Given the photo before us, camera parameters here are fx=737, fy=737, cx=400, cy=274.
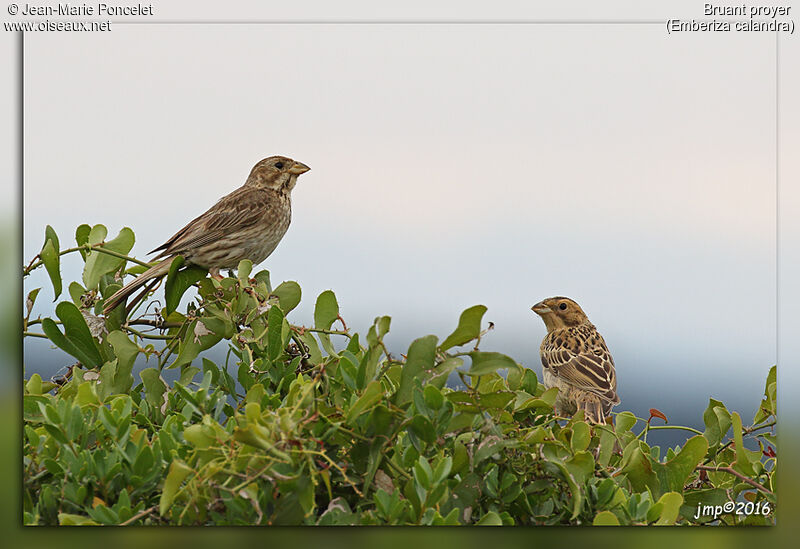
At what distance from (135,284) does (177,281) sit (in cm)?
21

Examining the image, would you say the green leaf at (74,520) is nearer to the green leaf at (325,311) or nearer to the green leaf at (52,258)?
the green leaf at (325,311)

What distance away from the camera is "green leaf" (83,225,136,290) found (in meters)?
2.05

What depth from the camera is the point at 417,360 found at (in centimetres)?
130

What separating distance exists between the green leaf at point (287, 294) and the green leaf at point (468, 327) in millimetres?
726

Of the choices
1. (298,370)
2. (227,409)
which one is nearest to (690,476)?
(298,370)

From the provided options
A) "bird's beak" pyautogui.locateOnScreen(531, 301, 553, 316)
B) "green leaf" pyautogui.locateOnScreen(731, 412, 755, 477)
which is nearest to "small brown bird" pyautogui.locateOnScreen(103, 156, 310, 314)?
"bird's beak" pyautogui.locateOnScreen(531, 301, 553, 316)

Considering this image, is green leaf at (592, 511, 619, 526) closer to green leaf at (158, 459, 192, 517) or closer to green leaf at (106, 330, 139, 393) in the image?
green leaf at (158, 459, 192, 517)

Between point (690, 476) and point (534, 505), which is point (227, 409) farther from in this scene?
point (690, 476)

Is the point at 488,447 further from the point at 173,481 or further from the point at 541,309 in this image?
the point at 541,309

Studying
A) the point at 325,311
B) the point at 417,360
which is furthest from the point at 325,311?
the point at 417,360

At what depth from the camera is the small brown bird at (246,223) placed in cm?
291

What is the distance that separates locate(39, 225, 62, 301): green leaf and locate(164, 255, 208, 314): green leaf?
0.30 m

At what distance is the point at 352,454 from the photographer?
1307mm

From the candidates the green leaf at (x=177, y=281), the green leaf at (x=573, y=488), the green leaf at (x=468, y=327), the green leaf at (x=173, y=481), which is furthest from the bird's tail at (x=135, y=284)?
the green leaf at (x=573, y=488)
